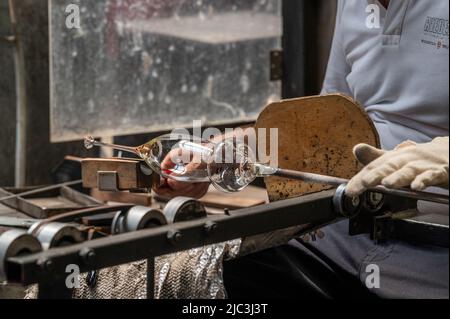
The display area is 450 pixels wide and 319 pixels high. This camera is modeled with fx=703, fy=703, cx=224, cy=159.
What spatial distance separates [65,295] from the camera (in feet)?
3.26

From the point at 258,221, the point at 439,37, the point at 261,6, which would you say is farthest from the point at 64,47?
the point at 258,221

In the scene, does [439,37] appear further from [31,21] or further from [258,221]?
[31,21]

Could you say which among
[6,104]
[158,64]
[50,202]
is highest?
[158,64]

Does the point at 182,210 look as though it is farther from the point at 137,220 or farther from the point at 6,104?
the point at 6,104

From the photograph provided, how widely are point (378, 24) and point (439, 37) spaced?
0.19 meters

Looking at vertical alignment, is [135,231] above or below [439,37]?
below

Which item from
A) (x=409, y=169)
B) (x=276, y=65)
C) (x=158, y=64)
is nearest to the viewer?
(x=409, y=169)

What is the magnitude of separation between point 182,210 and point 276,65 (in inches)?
77.8

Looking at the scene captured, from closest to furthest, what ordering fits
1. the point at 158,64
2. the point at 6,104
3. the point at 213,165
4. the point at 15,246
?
the point at 15,246
the point at 213,165
the point at 6,104
the point at 158,64

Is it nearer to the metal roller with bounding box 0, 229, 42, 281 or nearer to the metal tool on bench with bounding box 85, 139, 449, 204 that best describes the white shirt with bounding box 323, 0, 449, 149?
the metal tool on bench with bounding box 85, 139, 449, 204

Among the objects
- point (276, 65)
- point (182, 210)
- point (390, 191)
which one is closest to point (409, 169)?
point (390, 191)

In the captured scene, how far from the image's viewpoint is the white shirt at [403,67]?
1.59 meters

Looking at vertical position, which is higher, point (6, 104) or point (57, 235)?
point (6, 104)

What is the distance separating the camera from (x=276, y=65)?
2988 millimetres
